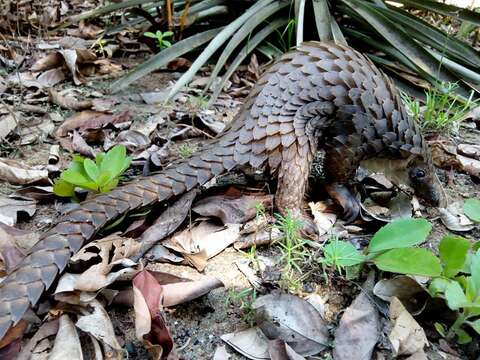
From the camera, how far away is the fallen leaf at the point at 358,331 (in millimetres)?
1519

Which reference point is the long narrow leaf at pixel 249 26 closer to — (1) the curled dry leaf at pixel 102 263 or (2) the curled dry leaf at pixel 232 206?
(2) the curled dry leaf at pixel 232 206

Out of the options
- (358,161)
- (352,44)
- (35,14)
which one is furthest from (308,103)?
(35,14)

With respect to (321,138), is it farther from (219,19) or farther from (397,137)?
(219,19)

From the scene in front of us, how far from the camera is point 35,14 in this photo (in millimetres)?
4121

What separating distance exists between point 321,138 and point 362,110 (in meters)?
0.21

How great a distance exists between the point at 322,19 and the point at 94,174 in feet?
7.02

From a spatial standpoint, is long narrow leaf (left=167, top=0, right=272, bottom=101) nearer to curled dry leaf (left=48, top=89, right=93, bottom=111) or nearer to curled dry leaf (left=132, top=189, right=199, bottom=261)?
curled dry leaf (left=48, top=89, right=93, bottom=111)

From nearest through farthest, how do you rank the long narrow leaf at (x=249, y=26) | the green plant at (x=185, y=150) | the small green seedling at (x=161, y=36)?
the green plant at (x=185, y=150), the long narrow leaf at (x=249, y=26), the small green seedling at (x=161, y=36)

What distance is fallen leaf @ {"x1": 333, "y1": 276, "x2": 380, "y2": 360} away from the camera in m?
1.52

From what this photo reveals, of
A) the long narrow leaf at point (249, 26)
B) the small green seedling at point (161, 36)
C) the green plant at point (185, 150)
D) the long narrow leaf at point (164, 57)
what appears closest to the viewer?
the green plant at point (185, 150)

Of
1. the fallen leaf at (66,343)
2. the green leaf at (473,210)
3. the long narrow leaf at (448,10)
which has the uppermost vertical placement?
the long narrow leaf at (448,10)

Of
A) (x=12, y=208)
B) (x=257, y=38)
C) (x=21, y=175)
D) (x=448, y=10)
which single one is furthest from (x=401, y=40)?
(x=12, y=208)

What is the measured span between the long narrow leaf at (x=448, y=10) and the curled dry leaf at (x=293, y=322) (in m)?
2.64

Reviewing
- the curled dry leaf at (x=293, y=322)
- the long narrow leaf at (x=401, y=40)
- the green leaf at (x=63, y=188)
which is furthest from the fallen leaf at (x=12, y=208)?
the long narrow leaf at (x=401, y=40)
